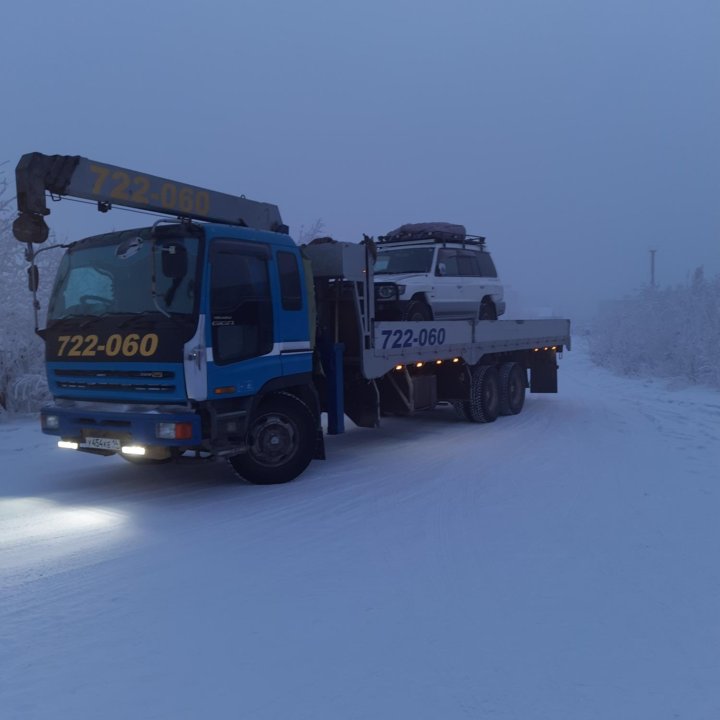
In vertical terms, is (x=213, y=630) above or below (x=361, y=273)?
below

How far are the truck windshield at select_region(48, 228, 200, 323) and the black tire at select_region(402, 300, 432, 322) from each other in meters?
5.41

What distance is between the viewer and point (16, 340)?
44.4 feet

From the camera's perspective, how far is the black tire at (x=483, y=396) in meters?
11.9

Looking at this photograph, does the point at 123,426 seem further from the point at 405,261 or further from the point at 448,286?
the point at 448,286

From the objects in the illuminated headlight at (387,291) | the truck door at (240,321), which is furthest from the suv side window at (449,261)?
the truck door at (240,321)

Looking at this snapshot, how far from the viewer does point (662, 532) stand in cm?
586

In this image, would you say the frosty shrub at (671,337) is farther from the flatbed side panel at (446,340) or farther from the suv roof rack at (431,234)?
the suv roof rack at (431,234)

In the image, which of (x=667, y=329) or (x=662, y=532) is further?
(x=667, y=329)

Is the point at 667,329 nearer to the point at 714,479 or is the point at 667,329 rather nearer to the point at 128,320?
the point at 714,479

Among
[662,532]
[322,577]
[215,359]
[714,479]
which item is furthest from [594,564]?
[215,359]

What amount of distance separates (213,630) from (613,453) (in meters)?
6.65

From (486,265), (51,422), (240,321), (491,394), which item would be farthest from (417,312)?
(51,422)

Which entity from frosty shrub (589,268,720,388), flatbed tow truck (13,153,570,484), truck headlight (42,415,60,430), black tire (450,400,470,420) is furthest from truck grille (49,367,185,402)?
frosty shrub (589,268,720,388)

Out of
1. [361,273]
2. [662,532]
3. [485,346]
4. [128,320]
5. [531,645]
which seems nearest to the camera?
[531,645]
